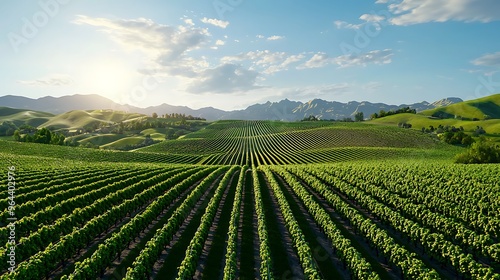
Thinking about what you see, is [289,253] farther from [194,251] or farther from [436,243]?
[436,243]

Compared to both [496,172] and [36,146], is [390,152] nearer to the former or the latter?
[496,172]

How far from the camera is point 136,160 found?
11131 centimetres

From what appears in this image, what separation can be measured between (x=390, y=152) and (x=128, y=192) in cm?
9695

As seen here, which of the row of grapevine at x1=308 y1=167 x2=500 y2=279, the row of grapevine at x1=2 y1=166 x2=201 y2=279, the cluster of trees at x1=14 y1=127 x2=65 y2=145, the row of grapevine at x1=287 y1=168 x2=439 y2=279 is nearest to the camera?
the row of grapevine at x1=2 y1=166 x2=201 y2=279

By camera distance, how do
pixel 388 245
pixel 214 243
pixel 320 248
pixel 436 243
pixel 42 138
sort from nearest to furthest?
pixel 388 245 → pixel 436 243 → pixel 320 248 → pixel 214 243 → pixel 42 138

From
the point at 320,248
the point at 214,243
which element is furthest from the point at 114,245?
the point at 320,248

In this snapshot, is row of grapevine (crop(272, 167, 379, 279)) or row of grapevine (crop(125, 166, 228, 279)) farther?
row of grapevine (crop(272, 167, 379, 279))

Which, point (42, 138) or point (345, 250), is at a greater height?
point (345, 250)

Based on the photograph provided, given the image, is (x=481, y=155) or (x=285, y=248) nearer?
(x=285, y=248)

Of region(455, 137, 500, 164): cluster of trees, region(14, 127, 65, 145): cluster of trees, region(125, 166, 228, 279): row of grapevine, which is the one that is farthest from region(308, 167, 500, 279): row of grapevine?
region(14, 127, 65, 145): cluster of trees

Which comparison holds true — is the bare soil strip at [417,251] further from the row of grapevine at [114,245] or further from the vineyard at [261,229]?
the row of grapevine at [114,245]

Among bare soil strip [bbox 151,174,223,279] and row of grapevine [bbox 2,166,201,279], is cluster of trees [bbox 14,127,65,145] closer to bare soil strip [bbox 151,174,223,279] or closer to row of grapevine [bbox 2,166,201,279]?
row of grapevine [bbox 2,166,201,279]

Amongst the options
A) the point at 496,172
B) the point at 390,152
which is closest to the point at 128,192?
Result: the point at 496,172

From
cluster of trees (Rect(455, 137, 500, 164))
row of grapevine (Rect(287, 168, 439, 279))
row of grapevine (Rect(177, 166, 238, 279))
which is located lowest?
row of grapevine (Rect(177, 166, 238, 279))
